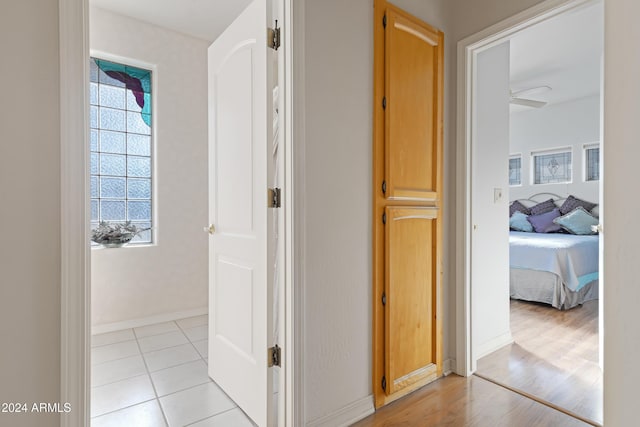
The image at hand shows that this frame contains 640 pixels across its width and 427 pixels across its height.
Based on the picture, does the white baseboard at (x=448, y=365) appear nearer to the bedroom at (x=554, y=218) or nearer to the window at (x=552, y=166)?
the bedroom at (x=554, y=218)

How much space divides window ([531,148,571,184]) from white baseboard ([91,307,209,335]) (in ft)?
20.7

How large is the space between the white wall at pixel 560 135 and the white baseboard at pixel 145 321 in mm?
6203

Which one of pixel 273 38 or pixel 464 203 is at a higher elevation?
pixel 273 38

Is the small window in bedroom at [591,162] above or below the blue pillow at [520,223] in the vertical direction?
above

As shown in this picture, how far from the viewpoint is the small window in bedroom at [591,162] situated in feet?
17.7

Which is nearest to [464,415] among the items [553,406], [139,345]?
[553,406]

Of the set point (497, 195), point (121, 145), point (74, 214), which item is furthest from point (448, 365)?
point (121, 145)

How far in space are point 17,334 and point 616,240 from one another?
1414 millimetres

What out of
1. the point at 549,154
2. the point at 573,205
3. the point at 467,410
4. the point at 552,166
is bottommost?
the point at 467,410

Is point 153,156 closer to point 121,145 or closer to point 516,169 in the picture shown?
point 121,145

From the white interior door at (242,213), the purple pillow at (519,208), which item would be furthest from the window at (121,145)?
the purple pillow at (519,208)

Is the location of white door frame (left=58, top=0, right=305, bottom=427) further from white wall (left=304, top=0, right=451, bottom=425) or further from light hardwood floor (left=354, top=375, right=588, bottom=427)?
light hardwood floor (left=354, top=375, right=588, bottom=427)

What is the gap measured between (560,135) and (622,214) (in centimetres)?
699

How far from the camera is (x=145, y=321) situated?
3090 mm
